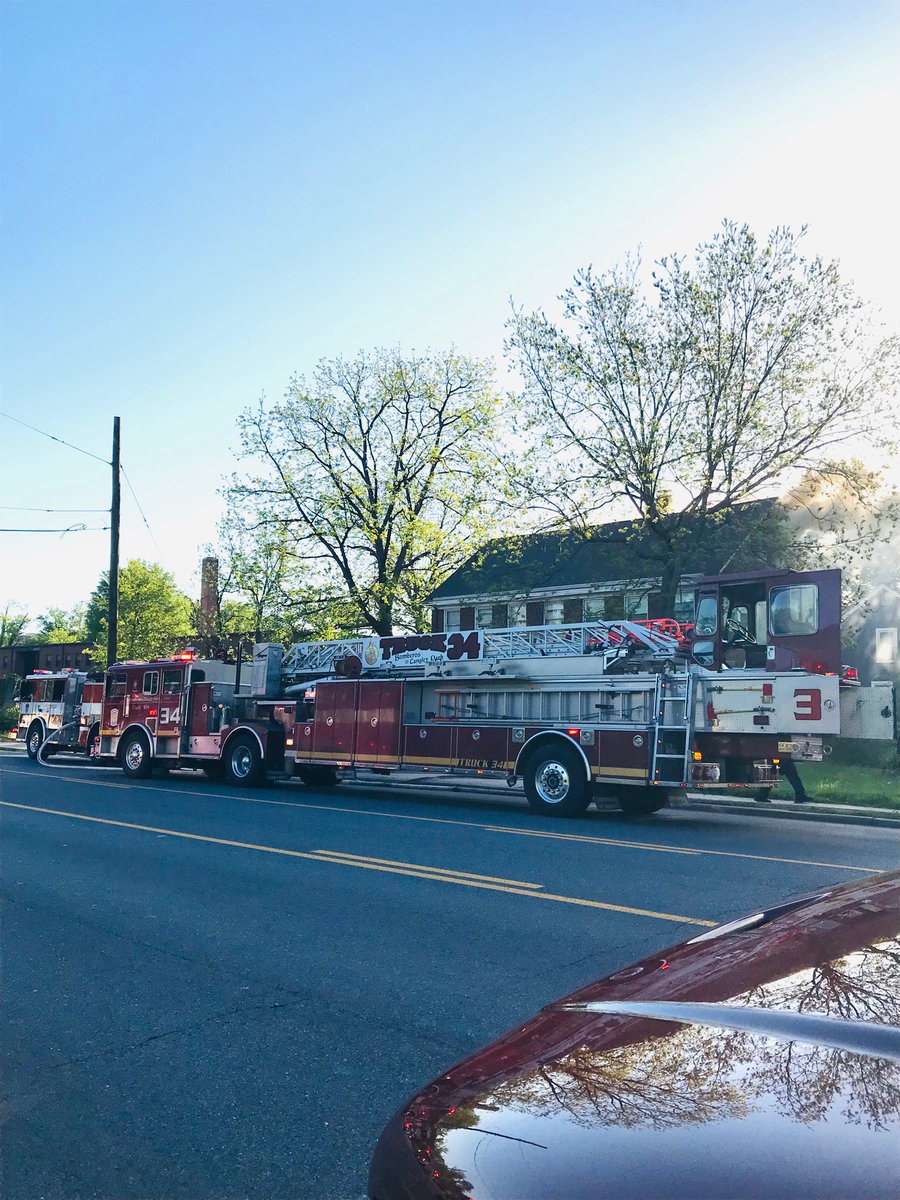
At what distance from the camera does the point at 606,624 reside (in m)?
14.8

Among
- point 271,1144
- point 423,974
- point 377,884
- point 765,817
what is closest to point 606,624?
point 765,817

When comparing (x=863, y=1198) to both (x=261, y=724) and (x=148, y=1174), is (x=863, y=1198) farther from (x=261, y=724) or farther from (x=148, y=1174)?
(x=261, y=724)

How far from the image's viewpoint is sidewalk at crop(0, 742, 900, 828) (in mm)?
14711

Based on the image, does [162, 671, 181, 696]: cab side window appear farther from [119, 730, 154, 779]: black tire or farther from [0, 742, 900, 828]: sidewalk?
[0, 742, 900, 828]: sidewalk

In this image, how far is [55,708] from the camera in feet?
85.2

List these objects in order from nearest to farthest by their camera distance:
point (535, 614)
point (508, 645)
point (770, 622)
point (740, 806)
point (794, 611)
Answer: point (794, 611)
point (770, 622)
point (508, 645)
point (740, 806)
point (535, 614)

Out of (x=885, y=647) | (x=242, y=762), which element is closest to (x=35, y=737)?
(x=242, y=762)

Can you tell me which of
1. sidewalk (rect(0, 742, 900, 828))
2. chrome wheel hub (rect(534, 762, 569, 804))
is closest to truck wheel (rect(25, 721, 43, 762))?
sidewalk (rect(0, 742, 900, 828))

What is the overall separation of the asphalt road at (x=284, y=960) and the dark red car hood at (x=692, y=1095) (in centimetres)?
169

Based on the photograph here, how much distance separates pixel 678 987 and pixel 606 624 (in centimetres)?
1261

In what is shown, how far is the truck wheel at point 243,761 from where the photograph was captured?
19109mm

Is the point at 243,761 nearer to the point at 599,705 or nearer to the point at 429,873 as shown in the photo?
the point at 599,705

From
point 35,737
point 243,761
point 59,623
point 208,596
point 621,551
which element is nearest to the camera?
point 243,761

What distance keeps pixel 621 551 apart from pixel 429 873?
20754 mm
